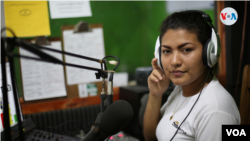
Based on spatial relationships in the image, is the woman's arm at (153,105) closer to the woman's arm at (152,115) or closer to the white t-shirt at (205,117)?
the woman's arm at (152,115)

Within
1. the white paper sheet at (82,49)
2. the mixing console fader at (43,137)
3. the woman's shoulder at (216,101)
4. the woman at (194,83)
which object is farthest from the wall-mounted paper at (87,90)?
the woman's shoulder at (216,101)

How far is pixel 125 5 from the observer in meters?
1.87

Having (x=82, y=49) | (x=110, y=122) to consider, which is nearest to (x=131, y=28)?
(x=82, y=49)

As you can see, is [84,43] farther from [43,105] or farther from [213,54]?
[213,54]

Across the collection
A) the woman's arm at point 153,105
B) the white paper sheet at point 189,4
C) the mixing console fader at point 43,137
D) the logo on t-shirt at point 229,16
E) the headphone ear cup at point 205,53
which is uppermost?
the white paper sheet at point 189,4

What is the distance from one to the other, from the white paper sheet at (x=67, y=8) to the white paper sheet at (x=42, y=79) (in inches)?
9.8

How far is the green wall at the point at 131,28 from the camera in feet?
5.87

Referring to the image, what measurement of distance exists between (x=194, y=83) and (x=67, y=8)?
784 mm

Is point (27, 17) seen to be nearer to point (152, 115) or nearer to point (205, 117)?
point (152, 115)

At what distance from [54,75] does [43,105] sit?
0.20 meters

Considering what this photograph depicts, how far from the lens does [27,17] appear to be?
937mm

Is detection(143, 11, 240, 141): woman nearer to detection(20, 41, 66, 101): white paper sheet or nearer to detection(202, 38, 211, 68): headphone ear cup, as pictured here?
detection(202, 38, 211, 68): headphone ear cup

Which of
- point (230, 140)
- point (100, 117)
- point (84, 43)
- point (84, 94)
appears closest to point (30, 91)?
point (84, 94)

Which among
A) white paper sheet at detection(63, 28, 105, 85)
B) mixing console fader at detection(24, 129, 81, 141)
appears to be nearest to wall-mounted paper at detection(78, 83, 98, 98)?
white paper sheet at detection(63, 28, 105, 85)
